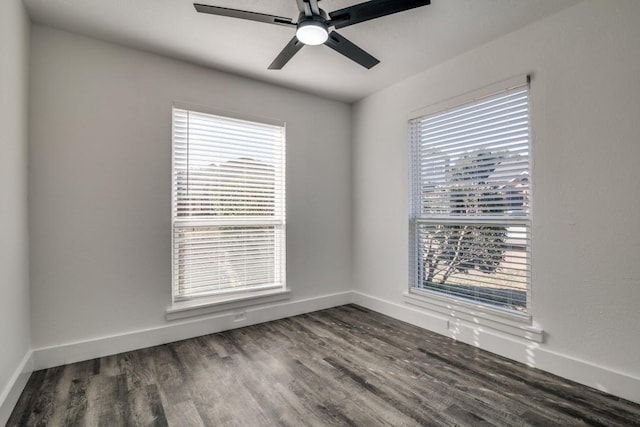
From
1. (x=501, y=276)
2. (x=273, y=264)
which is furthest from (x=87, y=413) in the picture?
(x=501, y=276)

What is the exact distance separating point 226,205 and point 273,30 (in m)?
1.69

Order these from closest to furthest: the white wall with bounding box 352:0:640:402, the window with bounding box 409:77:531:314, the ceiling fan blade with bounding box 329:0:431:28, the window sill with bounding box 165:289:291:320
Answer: the ceiling fan blade with bounding box 329:0:431:28 → the white wall with bounding box 352:0:640:402 → the window with bounding box 409:77:531:314 → the window sill with bounding box 165:289:291:320

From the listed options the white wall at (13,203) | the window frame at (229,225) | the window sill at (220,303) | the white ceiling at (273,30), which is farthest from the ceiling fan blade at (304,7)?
the window sill at (220,303)

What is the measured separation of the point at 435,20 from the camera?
245 centimetres

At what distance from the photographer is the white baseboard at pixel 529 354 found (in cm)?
210

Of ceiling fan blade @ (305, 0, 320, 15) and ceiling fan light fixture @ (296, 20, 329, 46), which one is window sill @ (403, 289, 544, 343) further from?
ceiling fan blade @ (305, 0, 320, 15)

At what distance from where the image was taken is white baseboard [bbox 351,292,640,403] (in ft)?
6.89

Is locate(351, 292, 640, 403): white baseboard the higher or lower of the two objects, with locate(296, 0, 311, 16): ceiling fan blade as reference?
lower

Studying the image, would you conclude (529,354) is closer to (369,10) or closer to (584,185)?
(584,185)

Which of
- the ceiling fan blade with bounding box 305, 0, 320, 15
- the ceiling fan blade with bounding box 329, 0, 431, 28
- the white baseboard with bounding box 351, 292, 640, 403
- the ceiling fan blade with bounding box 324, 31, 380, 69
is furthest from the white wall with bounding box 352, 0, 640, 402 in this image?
the ceiling fan blade with bounding box 305, 0, 320, 15

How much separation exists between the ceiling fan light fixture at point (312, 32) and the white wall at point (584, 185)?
1595 mm

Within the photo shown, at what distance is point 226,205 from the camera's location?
3.35 metres

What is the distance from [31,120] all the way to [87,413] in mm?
2156

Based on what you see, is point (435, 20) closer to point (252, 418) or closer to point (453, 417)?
point (453, 417)
